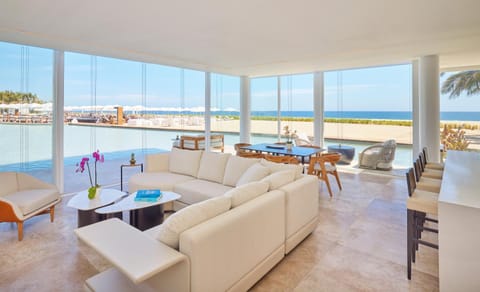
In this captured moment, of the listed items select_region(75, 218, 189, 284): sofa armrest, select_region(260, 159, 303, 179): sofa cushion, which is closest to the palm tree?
select_region(260, 159, 303, 179): sofa cushion

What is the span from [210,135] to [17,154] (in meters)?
4.14

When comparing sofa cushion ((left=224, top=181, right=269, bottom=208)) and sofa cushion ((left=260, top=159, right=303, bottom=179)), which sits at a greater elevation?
sofa cushion ((left=260, top=159, right=303, bottom=179))

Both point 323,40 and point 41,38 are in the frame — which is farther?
point 323,40

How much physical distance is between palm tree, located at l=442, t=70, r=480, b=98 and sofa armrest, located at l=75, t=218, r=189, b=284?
7.92m

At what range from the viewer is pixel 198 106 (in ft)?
23.2

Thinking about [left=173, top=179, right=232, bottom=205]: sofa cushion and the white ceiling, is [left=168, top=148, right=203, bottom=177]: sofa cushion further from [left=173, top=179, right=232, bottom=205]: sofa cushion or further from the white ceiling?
the white ceiling

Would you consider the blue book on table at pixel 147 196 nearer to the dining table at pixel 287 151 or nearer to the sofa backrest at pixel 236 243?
the sofa backrest at pixel 236 243

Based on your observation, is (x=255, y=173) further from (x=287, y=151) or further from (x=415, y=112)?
(x=415, y=112)

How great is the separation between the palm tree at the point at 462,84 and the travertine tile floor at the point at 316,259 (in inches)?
189

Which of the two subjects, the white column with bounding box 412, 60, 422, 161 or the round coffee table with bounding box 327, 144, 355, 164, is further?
the round coffee table with bounding box 327, 144, 355, 164

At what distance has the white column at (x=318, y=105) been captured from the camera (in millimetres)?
6758

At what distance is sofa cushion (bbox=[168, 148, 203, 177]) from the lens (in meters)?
4.17

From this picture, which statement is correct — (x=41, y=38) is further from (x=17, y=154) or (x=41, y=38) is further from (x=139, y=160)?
(x=139, y=160)

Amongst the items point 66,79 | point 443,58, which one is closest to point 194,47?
point 66,79
